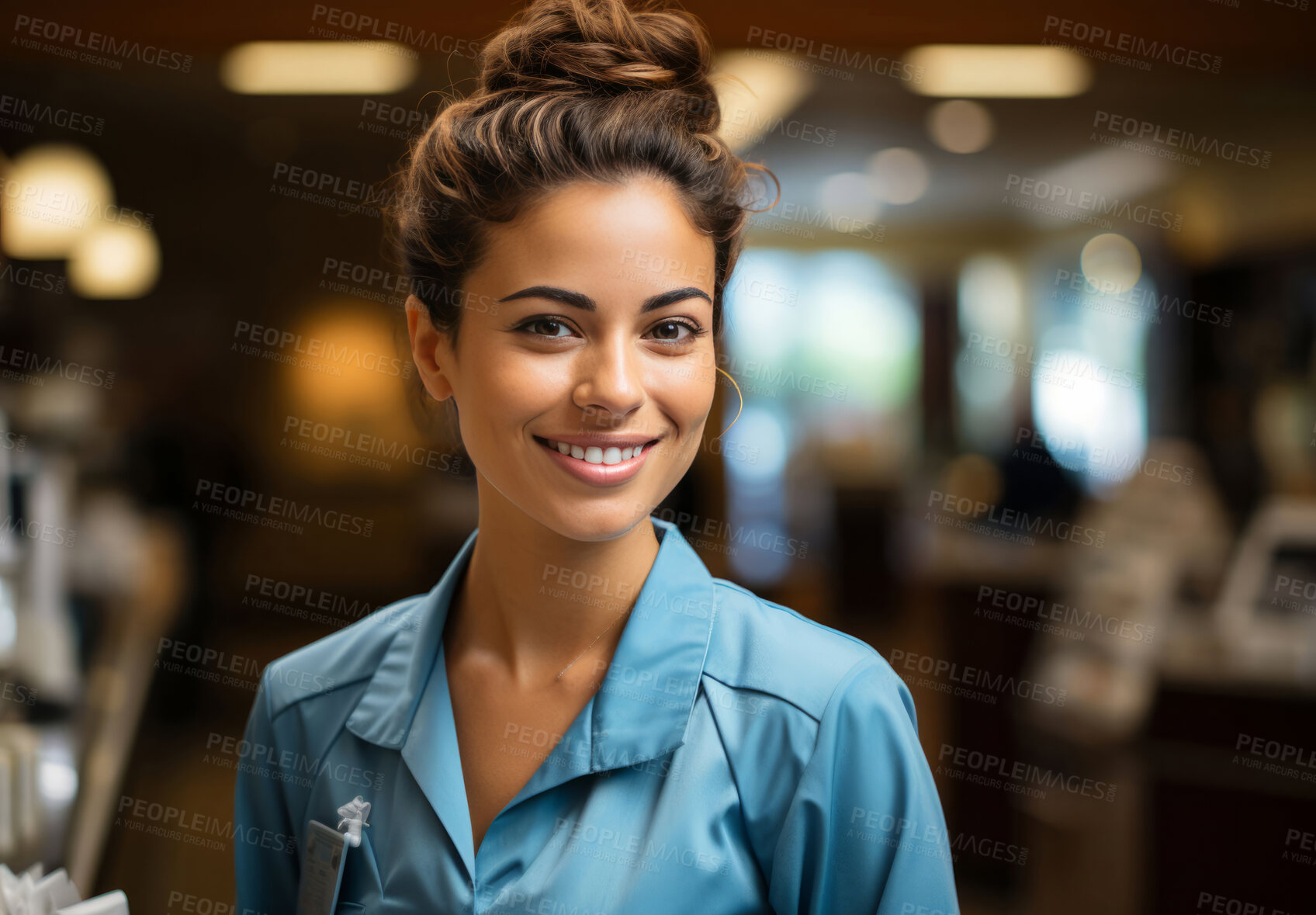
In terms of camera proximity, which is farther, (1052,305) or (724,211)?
(1052,305)

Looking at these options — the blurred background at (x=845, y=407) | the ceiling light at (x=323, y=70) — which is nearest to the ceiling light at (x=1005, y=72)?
the blurred background at (x=845, y=407)

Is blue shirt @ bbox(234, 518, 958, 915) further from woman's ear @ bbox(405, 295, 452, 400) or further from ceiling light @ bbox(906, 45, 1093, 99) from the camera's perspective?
ceiling light @ bbox(906, 45, 1093, 99)

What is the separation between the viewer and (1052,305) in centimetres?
1018

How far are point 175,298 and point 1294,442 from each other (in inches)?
296

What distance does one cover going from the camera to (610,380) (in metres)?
1.08

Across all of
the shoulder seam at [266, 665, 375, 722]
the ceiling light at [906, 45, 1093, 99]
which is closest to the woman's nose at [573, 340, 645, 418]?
the shoulder seam at [266, 665, 375, 722]

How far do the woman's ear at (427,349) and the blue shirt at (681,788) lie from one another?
1.13 feet

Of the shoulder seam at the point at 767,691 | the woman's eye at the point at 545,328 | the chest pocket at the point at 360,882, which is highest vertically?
the woman's eye at the point at 545,328

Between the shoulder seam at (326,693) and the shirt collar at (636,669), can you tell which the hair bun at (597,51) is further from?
the shoulder seam at (326,693)

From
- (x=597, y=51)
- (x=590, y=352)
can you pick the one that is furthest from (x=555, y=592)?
(x=597, y=51)

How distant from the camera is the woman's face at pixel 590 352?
1.10 m

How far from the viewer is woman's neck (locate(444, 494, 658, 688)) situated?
1248 mm

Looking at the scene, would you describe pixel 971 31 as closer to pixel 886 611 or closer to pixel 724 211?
pixel 724 211

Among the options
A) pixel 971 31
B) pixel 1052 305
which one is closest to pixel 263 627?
pixel 971 31
